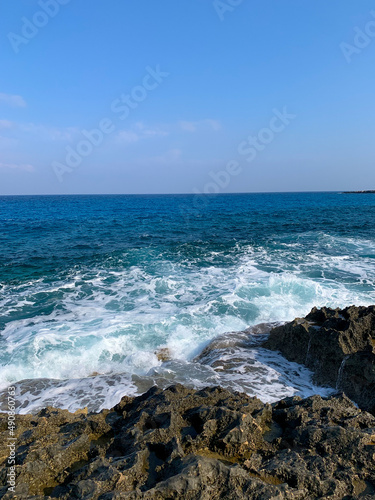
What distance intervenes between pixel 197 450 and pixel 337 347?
4.75 metres

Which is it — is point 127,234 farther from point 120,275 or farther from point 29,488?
point 29,488

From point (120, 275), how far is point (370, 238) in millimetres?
20874

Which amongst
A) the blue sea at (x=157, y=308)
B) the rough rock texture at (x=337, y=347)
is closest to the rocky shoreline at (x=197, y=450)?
the rough rock texture at (x=337, y=347)

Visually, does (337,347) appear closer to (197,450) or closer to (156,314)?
(197,450)

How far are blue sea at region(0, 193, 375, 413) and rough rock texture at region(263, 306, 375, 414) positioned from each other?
16.5 inches

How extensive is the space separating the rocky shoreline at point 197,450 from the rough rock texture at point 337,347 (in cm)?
114

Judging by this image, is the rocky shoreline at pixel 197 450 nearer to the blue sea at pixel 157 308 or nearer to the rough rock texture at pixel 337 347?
the rough rock texture at pixel 337 347

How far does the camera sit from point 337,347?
7.19m

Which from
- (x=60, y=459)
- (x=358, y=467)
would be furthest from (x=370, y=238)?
(x=60, y=459)

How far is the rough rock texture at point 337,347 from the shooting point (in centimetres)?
660

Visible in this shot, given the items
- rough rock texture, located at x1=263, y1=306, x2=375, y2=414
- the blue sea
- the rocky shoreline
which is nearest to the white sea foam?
the blue sea

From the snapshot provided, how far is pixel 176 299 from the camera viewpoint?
1282cm

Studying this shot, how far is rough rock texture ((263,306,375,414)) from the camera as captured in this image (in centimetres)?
660

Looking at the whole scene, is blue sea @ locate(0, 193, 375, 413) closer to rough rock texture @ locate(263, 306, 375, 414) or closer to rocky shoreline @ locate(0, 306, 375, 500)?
rough rock texture @ locate(263, 306, 375, 414)
